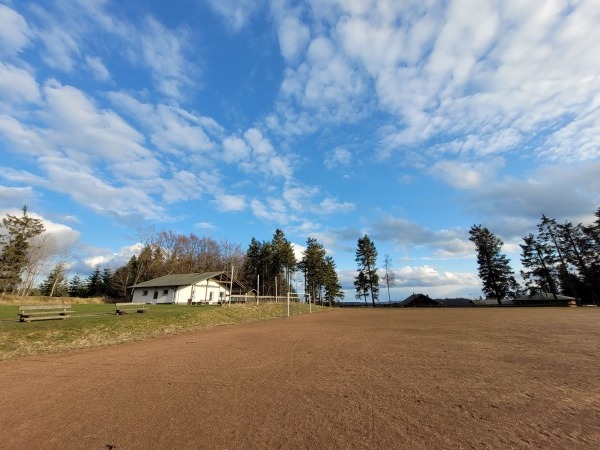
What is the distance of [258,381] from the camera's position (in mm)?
7355

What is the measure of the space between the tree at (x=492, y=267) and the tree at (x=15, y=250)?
253 ft

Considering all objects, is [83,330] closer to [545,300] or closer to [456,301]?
[545,300]

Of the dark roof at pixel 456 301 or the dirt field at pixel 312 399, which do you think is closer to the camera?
the dirt field at pixel 312 399

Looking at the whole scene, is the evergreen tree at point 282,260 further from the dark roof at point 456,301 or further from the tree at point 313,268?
the dark roof at point 456,301

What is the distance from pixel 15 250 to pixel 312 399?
56004 millimetres

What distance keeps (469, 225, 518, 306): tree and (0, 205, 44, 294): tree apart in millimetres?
77068

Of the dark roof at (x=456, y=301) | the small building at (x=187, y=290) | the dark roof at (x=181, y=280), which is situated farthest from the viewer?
the dark roof at (x=456, y=301)

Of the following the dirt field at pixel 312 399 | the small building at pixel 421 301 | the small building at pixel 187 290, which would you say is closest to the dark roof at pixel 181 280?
the small building at pixel 187 290

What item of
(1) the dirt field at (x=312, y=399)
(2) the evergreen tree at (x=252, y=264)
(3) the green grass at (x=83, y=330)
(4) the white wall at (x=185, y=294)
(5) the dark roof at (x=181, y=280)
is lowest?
(1) the dirt field at (x=312, y=399)

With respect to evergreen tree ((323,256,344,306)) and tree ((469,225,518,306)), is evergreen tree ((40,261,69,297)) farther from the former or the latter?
tree ((469,225,518,306))

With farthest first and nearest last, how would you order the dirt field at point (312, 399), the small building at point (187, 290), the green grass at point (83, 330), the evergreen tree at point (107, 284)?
the evergreen tree at point (107, 284) → the small building at point (187, 290) → the green grass at point (83, 330) → the dirt field at point (312, 399)

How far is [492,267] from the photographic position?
58.6 m

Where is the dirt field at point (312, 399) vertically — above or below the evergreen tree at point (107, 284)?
below

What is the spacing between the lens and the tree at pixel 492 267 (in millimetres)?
57562
